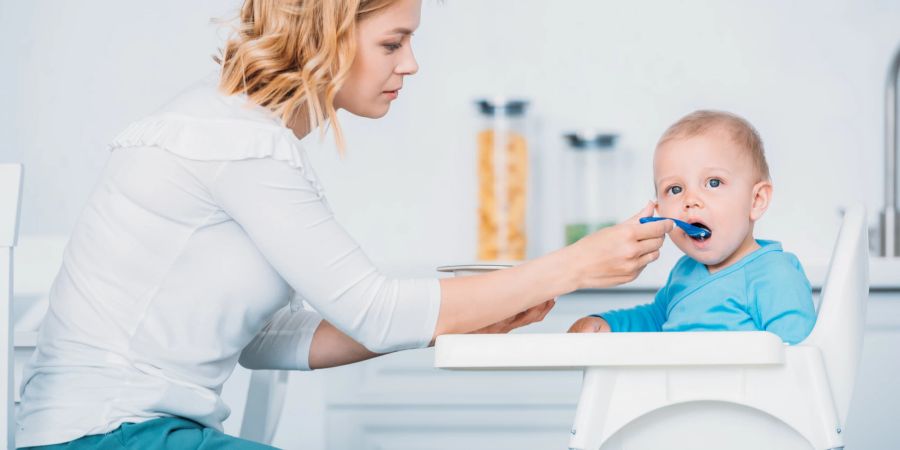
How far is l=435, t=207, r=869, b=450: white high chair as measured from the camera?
92 cm

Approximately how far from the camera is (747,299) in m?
1.28

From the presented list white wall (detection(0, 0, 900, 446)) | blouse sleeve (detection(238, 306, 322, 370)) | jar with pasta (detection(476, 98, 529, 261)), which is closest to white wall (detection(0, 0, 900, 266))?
white wall (detection(0, 0, 900, 446))

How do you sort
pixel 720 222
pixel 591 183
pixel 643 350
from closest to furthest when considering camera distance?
pixel 643 350
pixel 720 222
pixel 591 183

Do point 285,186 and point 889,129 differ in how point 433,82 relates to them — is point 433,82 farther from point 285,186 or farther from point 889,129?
point 285,186

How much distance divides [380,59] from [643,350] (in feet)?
1.77

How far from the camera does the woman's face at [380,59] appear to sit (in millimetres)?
1247

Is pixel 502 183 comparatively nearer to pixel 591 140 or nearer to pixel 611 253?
pixel 591 140

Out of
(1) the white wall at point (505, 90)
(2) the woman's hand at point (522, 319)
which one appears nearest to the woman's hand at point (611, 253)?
(2) the woman's hand at point (522, 319)

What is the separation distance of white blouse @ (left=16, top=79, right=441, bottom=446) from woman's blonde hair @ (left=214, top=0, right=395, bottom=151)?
0.18ft

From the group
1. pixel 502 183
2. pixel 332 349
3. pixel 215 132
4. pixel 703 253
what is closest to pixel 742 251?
pixel 703 253

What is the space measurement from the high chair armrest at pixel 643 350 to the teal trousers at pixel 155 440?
34cm

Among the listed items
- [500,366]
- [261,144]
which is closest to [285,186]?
[261,144]

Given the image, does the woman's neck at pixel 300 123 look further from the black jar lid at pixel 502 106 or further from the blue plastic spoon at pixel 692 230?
the black jar lid at pixel 502 106

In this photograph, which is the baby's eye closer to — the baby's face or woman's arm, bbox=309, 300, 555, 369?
the baby's face
